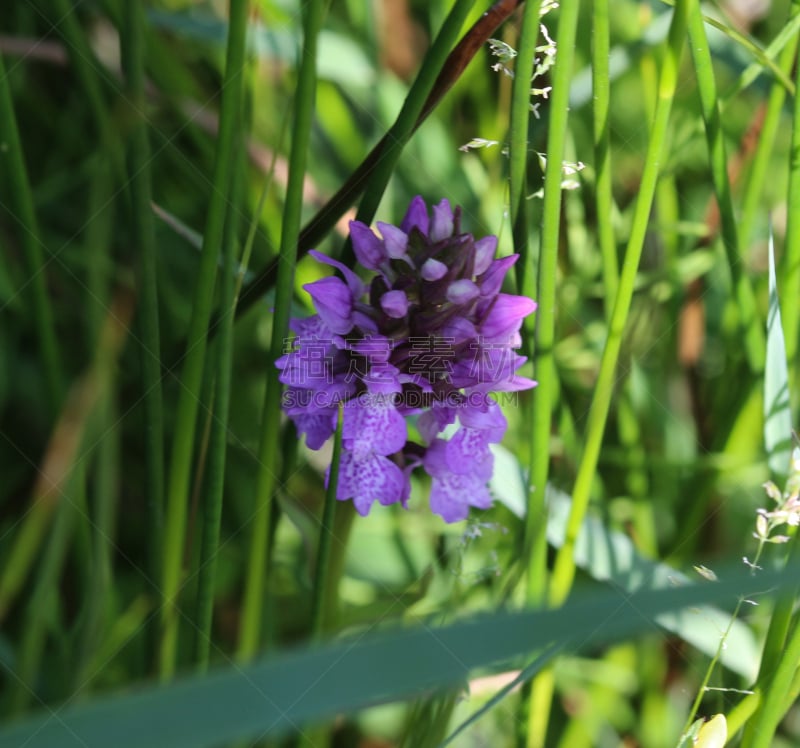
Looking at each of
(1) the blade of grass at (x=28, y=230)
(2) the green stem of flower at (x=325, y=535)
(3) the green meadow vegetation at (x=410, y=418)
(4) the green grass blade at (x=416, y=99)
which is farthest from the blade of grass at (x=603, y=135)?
(1) the blade of grass at (x=28, y=230)

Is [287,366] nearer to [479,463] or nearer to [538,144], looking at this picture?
[479,463]

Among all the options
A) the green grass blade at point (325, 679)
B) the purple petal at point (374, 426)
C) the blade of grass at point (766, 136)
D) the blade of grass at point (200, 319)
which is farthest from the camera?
the blade of grass at point (766, 136)

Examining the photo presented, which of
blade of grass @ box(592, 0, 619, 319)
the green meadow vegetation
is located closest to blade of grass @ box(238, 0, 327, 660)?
the green meadow vegetation

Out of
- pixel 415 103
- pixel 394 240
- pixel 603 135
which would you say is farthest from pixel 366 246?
pixel 603 135

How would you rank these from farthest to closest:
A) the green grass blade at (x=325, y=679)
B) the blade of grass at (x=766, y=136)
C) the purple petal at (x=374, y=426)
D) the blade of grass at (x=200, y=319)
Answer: the blade of grass at (x=766, y=136) < the purple petal at (x=374, y=426) < the blade of grass at (x=200, y=319) < the green grass blade at (x=325, y=679)

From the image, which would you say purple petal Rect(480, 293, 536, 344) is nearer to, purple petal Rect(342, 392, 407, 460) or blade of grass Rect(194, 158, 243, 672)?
purple petal Rect(342, 392, 407, 460)

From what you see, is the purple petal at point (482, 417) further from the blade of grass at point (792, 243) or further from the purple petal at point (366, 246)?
the blade of grass at point (792, 243)

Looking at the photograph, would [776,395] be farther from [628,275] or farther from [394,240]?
[394,240]
